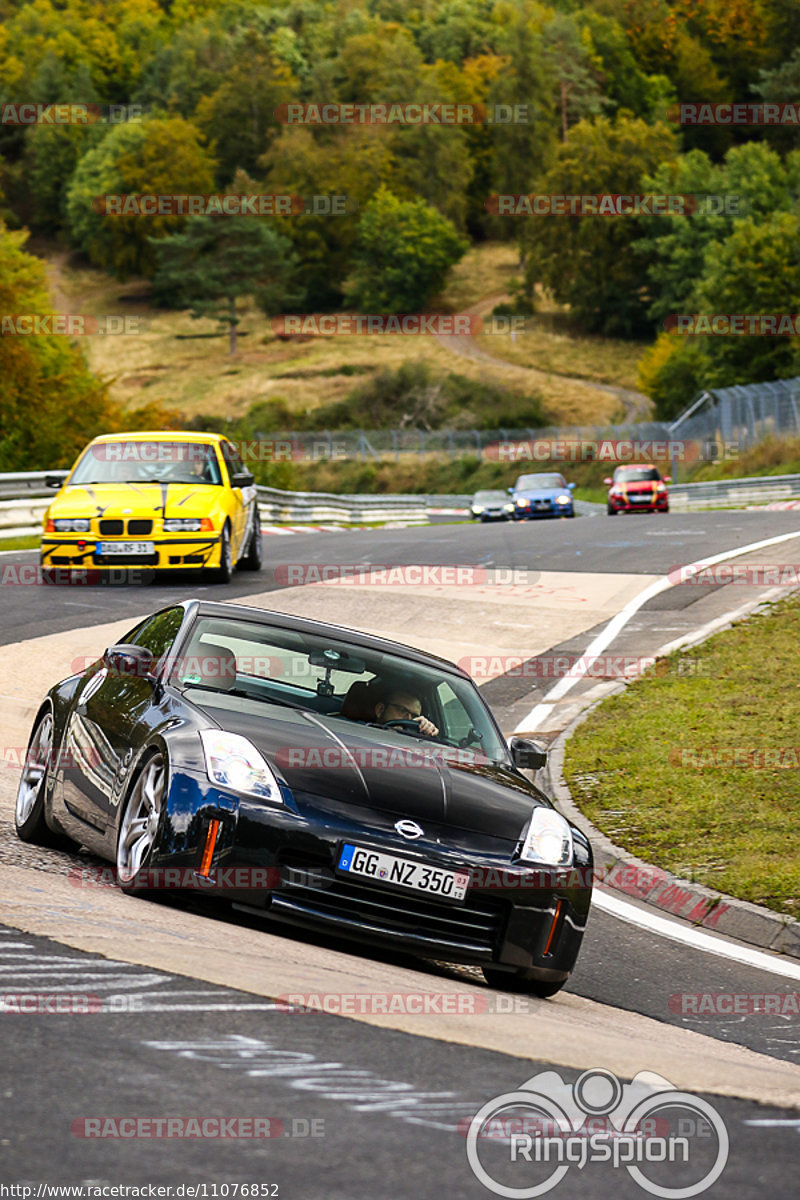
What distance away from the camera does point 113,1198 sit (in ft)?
10.0

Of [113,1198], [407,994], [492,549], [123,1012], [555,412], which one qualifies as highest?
[113,1198]

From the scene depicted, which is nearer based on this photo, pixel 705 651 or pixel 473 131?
pixel 705 651

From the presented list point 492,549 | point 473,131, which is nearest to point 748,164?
point 473,131

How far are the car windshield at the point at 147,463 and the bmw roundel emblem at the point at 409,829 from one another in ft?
43.2

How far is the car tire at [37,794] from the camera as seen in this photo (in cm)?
745

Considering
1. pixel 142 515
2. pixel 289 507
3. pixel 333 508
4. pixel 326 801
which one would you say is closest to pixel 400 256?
pixel 333 508

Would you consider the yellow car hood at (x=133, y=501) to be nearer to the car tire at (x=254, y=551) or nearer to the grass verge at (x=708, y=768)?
the car tire at (x=254, y=551)

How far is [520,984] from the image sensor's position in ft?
20.4

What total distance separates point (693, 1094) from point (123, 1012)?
156cm

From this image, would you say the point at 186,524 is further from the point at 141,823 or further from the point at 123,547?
Answer: the point at 141,823

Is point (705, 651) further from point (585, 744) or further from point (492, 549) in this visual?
point (492, 549)

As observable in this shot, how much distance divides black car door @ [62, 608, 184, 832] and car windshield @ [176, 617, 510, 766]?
0.24m

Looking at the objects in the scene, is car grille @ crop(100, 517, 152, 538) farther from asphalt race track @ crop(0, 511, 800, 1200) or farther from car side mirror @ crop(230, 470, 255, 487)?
asphalt race track @ crop(0, 511, 800, 1200)

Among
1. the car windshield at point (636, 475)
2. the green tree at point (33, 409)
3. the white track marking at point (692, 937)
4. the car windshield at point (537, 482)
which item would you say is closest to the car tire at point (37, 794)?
the white track marking at point (692, 937)
